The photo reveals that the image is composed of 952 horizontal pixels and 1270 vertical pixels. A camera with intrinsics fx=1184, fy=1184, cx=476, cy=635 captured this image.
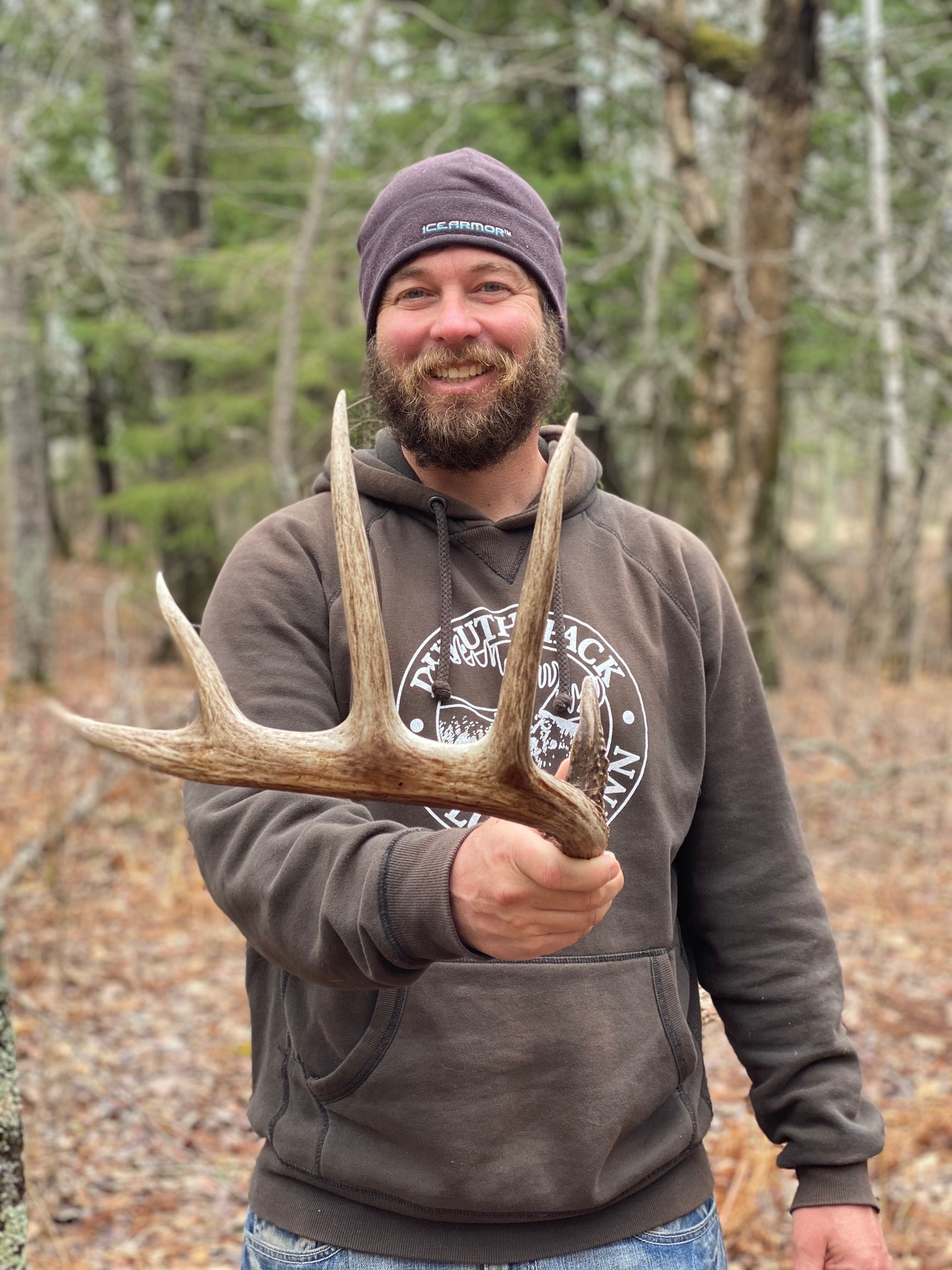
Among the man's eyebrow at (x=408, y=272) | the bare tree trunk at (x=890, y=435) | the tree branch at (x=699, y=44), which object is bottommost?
the bare tree trunk at (x=890, y=435)

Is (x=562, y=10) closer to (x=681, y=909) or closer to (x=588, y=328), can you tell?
(x=588, y=328)

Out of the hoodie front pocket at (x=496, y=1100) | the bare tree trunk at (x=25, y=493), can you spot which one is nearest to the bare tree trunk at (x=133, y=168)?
the bare tree trunk at (x=25, y=493)

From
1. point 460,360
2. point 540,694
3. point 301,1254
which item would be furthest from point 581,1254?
point 460,360

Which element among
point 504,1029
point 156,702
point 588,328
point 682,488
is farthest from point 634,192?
point 504,1029

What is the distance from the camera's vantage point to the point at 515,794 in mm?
1469

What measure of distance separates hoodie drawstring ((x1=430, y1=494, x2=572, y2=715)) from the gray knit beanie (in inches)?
19.6

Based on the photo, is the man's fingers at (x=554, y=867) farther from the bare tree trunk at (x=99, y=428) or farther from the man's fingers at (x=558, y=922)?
the bare tree trunk at (x=99, y=428)

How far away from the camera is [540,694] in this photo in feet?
6.72

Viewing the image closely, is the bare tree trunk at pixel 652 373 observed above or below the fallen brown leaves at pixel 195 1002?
above

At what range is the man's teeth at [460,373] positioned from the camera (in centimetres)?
223

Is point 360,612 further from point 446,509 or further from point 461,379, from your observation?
point 461,379

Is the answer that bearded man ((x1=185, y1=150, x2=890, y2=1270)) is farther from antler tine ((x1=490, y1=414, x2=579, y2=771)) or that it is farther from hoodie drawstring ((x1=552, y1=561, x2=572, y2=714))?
antler tine ((x1=490, y1=414, x2=579, y2=771))

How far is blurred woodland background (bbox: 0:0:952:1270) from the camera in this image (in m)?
4.89

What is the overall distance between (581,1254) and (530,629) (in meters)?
1.13
